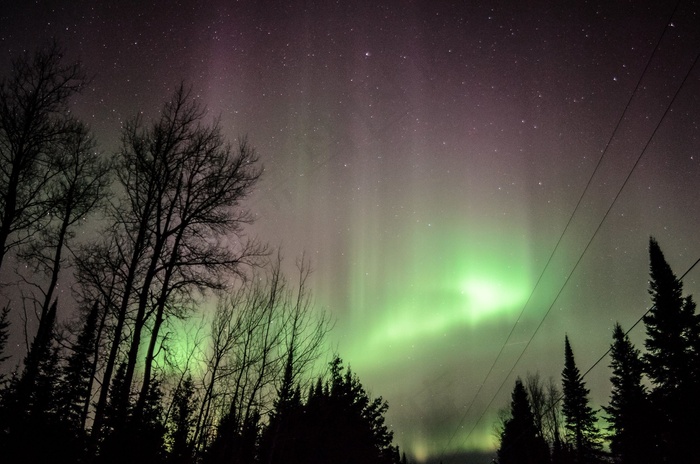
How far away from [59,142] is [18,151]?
89cm

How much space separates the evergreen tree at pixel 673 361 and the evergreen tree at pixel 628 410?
335 centimetres

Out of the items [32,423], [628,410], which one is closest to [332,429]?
[32,423]

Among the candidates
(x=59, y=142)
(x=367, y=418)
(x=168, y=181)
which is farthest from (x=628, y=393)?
(x=59, y=142)

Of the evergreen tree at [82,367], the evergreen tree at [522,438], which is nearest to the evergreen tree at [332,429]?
the evergreen tree at [82,367]

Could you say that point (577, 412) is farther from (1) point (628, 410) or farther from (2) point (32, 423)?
(2) point (32, 423)

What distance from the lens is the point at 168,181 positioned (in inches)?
407

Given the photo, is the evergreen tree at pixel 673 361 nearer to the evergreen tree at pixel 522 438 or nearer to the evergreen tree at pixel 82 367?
the evergreen tree at pixel 522 438

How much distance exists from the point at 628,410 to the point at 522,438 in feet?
51.2

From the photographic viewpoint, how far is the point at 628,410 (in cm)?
3281

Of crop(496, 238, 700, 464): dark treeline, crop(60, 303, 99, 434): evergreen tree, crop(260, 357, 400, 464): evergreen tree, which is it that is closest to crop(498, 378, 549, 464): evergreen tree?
crop(496, 238, 700, 464): dark treeline

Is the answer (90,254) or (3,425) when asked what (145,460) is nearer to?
(3,425)

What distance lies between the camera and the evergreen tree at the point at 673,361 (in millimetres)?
22422

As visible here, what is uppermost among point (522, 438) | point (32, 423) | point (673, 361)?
point (673, 361)

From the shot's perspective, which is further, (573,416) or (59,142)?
(573,416)
